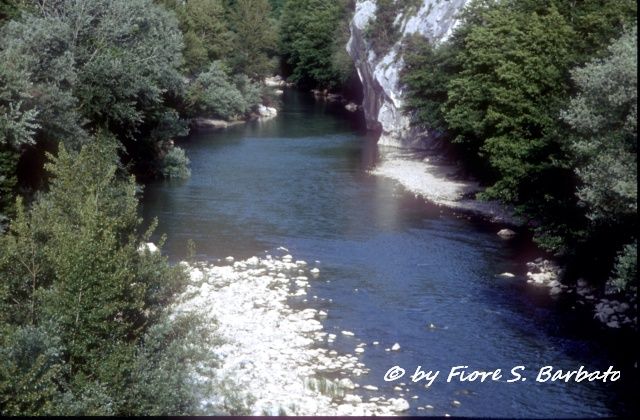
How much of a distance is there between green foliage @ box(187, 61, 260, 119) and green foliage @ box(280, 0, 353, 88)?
17.5 m

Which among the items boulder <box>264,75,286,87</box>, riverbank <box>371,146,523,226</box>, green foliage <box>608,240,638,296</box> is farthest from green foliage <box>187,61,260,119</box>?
green foliage <box>608,240,638,296</box>

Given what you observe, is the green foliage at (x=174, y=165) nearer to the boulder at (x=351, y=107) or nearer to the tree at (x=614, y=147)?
the tree at (x=614, y=147)

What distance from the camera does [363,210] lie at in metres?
37.3

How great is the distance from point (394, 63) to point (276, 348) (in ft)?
138

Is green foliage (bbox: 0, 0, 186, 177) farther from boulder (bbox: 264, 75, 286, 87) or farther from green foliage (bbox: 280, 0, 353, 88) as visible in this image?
boulder (bbox: 264, 75, 286, 87)

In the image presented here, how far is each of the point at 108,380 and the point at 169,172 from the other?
27.8 meters

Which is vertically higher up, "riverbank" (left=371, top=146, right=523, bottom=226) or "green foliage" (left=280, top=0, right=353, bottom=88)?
"green foliage" (left=280, top=0, right=353, bottom=88)

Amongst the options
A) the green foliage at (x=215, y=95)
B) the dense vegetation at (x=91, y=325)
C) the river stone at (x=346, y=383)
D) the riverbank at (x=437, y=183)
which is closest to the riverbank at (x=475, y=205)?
the riverbank at (x=437, y=183)

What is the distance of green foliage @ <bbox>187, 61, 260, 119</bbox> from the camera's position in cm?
5856

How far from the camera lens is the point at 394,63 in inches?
2352

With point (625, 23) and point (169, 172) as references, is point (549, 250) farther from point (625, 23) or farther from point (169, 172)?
point (169, 172)

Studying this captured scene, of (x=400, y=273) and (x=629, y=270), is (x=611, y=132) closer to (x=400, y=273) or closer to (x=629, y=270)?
(x=629, y=270)

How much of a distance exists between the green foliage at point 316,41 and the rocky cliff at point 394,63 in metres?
12.7

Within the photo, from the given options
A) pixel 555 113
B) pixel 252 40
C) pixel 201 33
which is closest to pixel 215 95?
pixel 201 33
